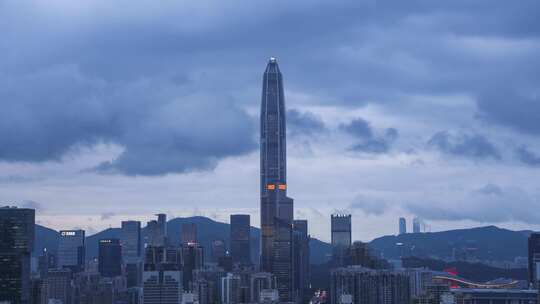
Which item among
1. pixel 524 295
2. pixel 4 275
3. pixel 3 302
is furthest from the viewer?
pixel 524 295

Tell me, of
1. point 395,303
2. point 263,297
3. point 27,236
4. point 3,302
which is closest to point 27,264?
point 27,236

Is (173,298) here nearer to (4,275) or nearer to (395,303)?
(4,275)

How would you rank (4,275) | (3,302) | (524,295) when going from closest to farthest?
(3,302) < (4,275) < (524,295)

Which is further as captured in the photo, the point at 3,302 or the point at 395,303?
the point at 395,303

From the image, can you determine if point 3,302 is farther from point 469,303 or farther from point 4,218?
point 469,303

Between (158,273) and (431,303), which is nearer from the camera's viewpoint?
(431,303)

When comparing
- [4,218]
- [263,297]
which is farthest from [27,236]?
[263,297]

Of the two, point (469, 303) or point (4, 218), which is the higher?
point (4, 218)
